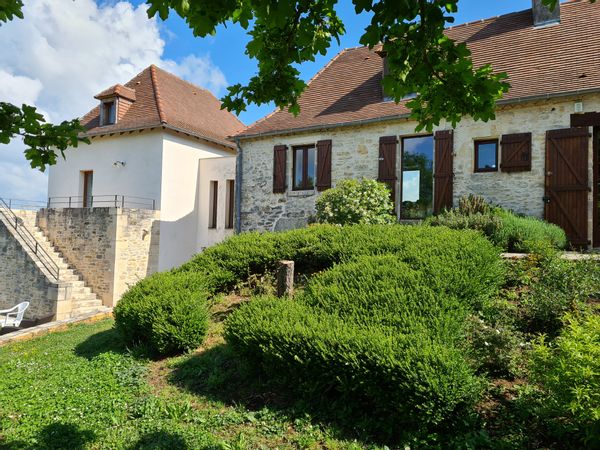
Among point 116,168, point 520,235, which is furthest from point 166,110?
point 520,235

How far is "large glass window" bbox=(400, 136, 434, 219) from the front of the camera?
11.8 meters

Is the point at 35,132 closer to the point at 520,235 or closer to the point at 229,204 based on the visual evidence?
the point at 520,235

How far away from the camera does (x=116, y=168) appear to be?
1731 centimetres

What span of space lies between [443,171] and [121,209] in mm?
10885

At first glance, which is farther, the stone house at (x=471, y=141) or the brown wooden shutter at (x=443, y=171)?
the brown wooden shutter at (x=443, y=171)

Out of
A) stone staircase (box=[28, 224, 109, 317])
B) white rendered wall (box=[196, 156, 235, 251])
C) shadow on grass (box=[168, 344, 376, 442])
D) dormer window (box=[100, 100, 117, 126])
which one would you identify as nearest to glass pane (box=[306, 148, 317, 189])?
white rendered wall (box=[196, 156, 235, 251])

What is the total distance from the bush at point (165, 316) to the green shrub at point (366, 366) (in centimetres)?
126

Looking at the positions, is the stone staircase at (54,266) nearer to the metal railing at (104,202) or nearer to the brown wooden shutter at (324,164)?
the metal railing at (104,202)

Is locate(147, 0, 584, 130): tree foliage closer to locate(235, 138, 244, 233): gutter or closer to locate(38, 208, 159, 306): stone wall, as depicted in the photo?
locate(235, 138, 244, 233): gutter

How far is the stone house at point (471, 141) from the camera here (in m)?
9.89

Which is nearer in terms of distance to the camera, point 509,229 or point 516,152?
point 509,229

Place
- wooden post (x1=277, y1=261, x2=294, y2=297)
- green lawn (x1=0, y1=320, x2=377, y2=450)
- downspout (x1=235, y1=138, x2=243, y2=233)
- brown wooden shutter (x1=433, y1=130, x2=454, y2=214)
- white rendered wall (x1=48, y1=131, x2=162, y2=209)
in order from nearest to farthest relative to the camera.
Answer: green lawn (x1=0, y1=320, x2=377, y2=450) → wooden post (x1=277, y1=261, x2=294, y2=297) → brown wooden shutter (x1=433, y1=130, x2=454, y2=214) → downspout (x1=235, y1=138, x2=243, y2=233) → white rendered wall (x1=48, y1=131, x2=162, y2=209)

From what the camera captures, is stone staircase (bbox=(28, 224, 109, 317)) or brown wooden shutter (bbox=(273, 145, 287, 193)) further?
stone staircase (bbox=(28, 224, 109, 317))

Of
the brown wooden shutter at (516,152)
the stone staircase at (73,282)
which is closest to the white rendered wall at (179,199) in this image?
the stone staircase at (73,282)
